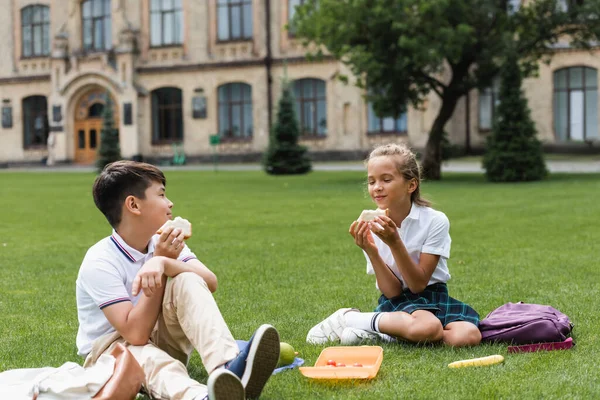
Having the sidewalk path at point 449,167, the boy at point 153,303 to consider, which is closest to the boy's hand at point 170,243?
the boy at point 153,303

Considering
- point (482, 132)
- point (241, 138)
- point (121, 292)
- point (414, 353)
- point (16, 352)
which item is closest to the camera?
point (121, 292)

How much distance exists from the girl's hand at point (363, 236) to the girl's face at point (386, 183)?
1.10 ft

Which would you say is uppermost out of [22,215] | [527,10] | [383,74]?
[527,10]

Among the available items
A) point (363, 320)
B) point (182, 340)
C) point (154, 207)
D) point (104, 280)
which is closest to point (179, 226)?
point (154, 207)

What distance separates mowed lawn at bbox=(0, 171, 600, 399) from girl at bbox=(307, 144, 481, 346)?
13cm

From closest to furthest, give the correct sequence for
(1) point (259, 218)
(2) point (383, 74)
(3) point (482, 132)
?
1. (1) point (259, 218)
2. (2) point (383, 74)
3. (3) point (482, 132)

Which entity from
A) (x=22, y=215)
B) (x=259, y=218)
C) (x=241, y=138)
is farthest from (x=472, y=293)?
(x=241, y=138)

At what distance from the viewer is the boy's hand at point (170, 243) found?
4582mm

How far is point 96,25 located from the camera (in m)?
47.6

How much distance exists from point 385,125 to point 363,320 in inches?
1432

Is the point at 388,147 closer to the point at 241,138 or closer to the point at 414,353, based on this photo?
the point at 414,353

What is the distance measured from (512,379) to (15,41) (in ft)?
160

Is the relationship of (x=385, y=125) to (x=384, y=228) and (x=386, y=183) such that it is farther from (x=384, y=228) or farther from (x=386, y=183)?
(x=384, y=228)

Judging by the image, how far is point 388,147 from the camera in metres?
5.80
